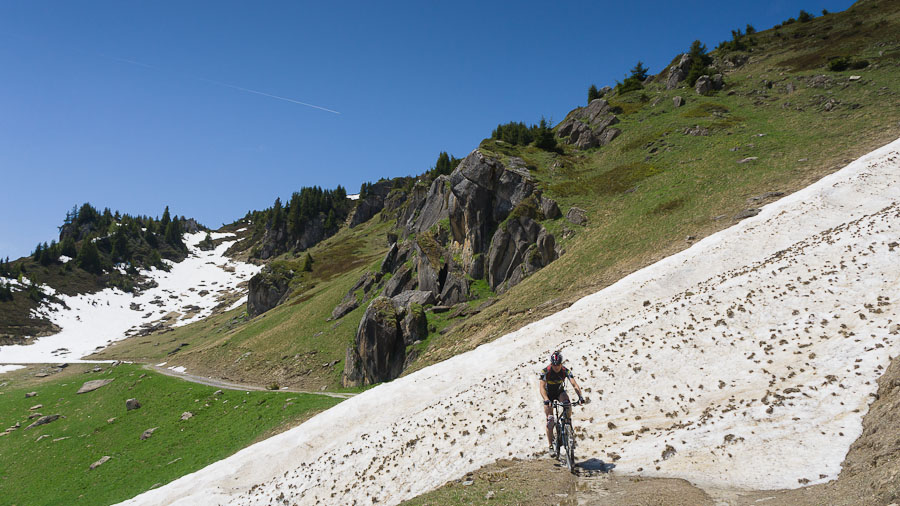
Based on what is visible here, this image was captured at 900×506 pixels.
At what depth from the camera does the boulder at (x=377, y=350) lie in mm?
45062

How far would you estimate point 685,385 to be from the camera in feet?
52.6

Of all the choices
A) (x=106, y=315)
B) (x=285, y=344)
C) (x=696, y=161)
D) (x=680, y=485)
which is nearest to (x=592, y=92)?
(x=696, y=161)

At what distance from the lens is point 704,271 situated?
94.5 feet

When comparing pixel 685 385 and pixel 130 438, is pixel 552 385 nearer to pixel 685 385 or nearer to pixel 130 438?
pixel 685 385

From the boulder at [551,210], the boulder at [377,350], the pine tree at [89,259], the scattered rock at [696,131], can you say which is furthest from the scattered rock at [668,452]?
the pine tree at [89,259]

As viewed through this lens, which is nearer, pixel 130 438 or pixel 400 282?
pixel 130 438

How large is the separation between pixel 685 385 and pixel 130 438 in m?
47.7

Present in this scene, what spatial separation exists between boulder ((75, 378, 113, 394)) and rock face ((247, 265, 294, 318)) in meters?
48.1

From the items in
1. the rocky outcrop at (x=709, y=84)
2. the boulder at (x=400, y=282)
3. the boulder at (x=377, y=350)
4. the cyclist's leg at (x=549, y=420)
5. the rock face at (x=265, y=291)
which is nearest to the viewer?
the cyclist's leg at (x=549, y=420)

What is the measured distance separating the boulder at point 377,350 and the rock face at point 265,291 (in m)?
71.0

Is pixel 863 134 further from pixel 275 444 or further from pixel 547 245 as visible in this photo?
pixel 275 444

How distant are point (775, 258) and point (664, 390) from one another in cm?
1483

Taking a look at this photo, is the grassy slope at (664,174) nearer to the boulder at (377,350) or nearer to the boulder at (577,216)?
the boulder at (577,216)

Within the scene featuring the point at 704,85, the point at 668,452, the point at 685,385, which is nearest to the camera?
the point at 668,452
